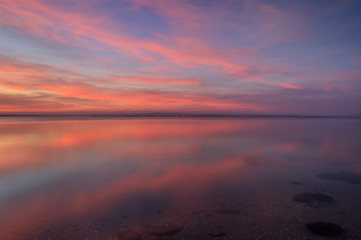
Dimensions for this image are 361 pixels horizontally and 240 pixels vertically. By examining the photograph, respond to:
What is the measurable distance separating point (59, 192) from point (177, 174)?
592 centimetres

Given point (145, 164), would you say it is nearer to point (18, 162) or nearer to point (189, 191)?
point (189, 191)

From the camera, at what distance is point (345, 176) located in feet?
40.0

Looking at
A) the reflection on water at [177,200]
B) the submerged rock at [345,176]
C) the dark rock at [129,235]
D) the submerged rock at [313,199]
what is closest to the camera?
the dark rock at [129,235]

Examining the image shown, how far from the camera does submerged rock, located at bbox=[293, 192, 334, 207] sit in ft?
27.5

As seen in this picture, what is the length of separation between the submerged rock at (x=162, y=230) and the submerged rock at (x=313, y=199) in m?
5.03

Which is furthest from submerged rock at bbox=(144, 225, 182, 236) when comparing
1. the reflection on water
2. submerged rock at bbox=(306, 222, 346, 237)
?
submerged rock at bbox=(306, 222, 346, 237)

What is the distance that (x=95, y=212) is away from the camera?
25.4ft

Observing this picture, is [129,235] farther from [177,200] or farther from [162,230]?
[177,200]

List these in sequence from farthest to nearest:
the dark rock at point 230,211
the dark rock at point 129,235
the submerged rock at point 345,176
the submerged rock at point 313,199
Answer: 1. the submerged rock at point 345,176
2. the submerged rock at point 313,199
3. the dark rock at point 230,211
4. the dark rock at point 129,235

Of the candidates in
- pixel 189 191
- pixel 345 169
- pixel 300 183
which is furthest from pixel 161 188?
pixel 345 169

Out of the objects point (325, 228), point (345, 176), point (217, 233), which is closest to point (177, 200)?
point (217, 233)

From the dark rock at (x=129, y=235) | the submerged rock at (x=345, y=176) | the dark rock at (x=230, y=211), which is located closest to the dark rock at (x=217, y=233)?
the dark rock at (x=230, y=211)

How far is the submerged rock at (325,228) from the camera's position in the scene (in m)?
6.33

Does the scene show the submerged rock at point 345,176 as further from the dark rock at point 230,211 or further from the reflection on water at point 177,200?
the dark rock at point 230,211
